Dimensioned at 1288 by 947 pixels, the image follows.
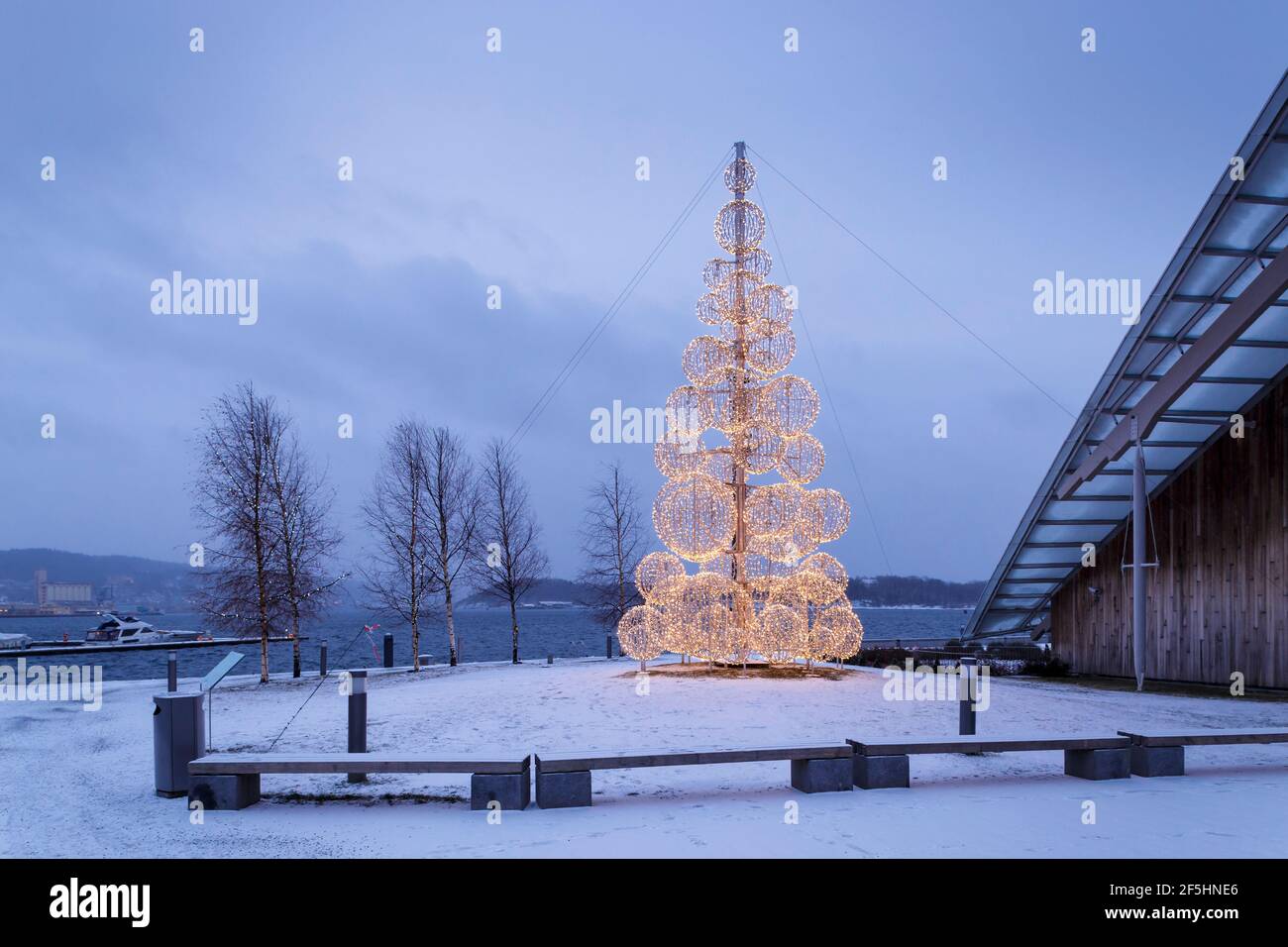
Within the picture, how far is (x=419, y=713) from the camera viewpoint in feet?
41.8

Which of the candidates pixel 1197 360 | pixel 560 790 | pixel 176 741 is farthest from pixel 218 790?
pixel 1197 360

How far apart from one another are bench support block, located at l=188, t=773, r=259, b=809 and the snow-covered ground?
0.10 metres

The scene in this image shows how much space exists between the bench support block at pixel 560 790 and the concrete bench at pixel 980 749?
2208mm

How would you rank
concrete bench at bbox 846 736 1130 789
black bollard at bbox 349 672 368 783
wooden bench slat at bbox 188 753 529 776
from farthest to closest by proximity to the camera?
black bollard at bbox 349 672 368 783, concrete bench at bbox 846 736 1130 789, wooden bench slat at bbox 188 753 529 776

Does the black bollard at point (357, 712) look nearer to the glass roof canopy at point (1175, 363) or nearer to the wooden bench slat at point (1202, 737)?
the wooden bench slat at point (1202, 737)

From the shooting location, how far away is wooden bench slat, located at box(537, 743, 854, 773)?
652 cm

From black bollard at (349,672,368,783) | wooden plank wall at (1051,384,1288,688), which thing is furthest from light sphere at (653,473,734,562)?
black bollard at (349,672,368,783)

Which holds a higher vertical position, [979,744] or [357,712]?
[357,712]

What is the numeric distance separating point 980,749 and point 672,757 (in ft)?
8.54

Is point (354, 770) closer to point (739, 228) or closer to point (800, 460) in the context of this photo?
point (800, 460)

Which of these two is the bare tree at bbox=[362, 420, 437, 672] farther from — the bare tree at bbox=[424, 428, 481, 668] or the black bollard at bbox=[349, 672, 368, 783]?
the black bollard at bbox=[349, 672, 368, 783]

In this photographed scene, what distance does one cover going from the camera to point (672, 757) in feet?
22.0
